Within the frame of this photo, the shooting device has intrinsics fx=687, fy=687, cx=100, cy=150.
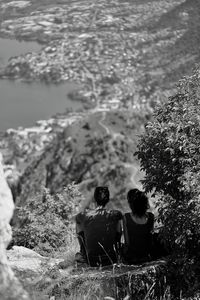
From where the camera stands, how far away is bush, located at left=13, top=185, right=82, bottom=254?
10641 millimetres

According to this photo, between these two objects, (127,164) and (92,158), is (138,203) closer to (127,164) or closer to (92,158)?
(127,164)

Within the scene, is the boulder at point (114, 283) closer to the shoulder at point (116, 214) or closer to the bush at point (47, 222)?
the shoulder at point (116, 214)

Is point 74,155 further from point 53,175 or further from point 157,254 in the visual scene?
point 157,254

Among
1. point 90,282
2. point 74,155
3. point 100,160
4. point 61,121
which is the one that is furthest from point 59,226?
point 61,121

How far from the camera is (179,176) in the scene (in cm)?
648

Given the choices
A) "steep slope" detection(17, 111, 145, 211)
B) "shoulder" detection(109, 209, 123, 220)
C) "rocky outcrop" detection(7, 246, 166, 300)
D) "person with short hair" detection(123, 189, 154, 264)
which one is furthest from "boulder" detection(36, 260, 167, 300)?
"steep slope" detection(17, 111, 145, 211)

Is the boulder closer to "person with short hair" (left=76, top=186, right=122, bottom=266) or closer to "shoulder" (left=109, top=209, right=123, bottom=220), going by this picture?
"person with short hair" (left=76, top=186, right=122, bottom=266)

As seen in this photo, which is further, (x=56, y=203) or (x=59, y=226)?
(x=56, y=203)

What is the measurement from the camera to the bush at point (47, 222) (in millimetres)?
10641

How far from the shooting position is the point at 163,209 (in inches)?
250

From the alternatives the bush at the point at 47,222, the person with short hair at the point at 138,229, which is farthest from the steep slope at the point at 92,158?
the person with short hair at the point at 138,229

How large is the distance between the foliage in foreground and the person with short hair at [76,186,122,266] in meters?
0.84

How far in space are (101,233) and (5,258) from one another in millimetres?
3599

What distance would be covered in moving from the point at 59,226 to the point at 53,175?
19340 millimetres
